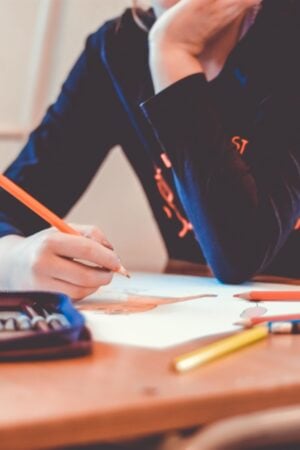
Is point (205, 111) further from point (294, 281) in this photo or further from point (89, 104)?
point (89, 104)

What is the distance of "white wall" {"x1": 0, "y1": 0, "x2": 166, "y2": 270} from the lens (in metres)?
1.57

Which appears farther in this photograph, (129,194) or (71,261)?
(129,194)

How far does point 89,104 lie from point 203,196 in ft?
1.49

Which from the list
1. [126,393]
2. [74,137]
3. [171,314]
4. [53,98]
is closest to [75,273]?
[171,314]

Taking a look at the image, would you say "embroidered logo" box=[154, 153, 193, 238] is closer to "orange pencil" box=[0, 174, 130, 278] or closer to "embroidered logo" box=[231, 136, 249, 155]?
"embroidered logo" box=[231, 136, 249, 155]

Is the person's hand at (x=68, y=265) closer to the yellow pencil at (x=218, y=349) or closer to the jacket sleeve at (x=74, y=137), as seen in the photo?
the yellow pencil at (x=218, y=349)

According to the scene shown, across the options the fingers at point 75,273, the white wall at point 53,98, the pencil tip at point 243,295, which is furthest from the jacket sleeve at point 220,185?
the white wall at point 53,98

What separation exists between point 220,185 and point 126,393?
568 millimetres

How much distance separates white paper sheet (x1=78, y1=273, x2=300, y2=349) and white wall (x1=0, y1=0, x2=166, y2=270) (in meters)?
0.57

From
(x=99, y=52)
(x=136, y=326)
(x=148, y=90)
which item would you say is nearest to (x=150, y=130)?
(x=148, y=90)

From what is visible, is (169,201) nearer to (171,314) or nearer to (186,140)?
(186,140)

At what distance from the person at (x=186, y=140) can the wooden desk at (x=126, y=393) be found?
27 centimetres

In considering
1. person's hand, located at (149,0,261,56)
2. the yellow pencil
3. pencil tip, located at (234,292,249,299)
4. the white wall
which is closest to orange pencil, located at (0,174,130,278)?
pencil tip, located at (234,292,249,299)

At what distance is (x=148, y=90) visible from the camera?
126cm
